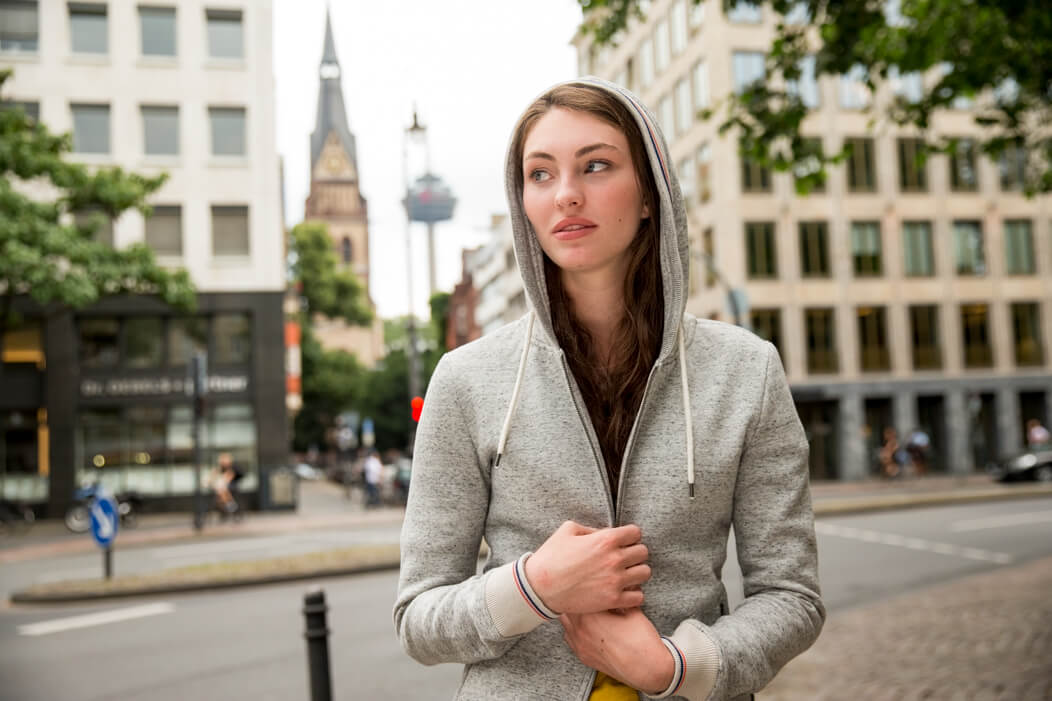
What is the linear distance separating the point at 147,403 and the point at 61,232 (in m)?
8.10

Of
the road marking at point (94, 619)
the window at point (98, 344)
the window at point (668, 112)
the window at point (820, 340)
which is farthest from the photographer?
the window at point (668, 112)

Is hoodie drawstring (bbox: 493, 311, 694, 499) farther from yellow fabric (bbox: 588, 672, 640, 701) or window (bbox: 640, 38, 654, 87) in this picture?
window (bbox: 640, 38, 654, 87)

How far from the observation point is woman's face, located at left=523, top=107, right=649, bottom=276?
1.76 metres

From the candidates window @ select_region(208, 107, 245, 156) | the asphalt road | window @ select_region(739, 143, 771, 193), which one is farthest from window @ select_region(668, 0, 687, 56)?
the asphalt road

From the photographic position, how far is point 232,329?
29.5 metres

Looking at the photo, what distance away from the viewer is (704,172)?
37.3m

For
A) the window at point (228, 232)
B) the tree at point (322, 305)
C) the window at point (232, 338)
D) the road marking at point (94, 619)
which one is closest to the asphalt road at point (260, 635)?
the road marking at point (94, 619)

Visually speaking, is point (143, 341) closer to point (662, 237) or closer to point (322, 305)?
point (322, 305)

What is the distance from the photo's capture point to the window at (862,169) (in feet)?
123

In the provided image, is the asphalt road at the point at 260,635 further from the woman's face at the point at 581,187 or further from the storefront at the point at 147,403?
the storefront at the point at 147,403

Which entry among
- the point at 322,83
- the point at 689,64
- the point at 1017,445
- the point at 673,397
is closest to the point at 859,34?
the point at 673,397

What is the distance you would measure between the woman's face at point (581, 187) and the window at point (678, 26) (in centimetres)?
3843

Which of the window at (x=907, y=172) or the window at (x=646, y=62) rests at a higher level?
the window at (x=646, y=62)

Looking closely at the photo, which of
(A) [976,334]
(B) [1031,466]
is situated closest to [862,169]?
(A) [976,334]
